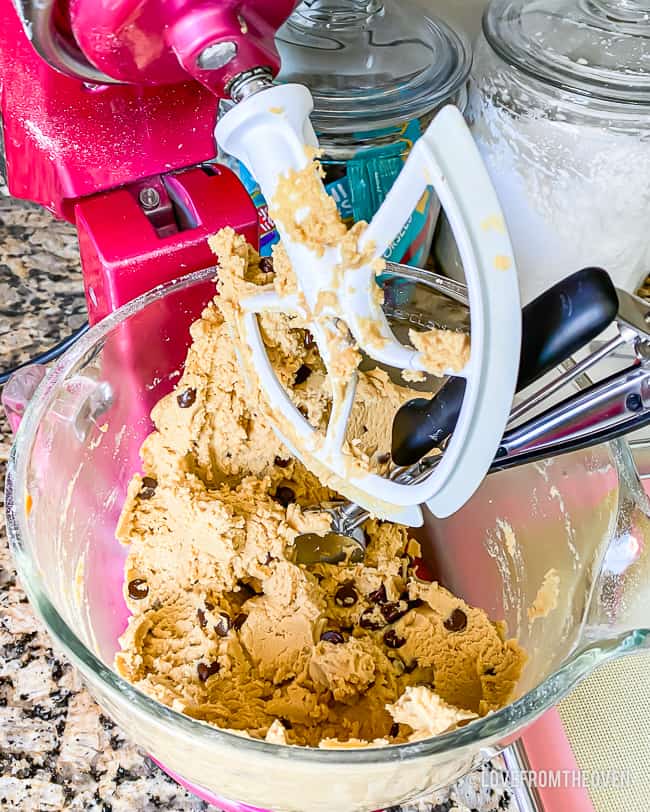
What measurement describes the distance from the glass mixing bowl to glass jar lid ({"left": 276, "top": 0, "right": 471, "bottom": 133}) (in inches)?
6.4

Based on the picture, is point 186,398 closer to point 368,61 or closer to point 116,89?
point 116,89

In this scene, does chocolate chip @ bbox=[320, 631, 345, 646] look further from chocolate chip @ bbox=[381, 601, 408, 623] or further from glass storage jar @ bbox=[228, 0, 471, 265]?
glass storage jar @ bbox=[228, 0, 471, 265]

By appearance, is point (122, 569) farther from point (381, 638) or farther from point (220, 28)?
point (220, 28)

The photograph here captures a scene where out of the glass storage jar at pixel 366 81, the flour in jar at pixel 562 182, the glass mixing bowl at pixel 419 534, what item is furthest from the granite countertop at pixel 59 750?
the flour in jar at pixel 562 182

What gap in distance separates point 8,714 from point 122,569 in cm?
13

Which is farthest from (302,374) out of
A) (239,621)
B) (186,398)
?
(239,621)

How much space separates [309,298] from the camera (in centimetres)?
42

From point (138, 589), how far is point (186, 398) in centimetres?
15

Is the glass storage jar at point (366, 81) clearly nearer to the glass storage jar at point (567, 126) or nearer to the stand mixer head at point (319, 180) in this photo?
the glass storage jar at point (567, 126)

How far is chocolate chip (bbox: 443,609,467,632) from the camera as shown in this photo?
0.63 m

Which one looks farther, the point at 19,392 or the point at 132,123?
the point at 19,392

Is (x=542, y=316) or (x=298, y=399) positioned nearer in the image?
(x=542, y=316)

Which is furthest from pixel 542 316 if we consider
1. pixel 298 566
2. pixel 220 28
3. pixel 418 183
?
pixel 298 566

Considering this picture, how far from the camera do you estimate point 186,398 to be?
636 mm
